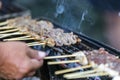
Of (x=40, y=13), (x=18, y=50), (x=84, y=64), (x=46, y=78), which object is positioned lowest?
(x=46, y=78)

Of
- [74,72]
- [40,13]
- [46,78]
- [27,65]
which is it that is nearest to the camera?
[27,65]

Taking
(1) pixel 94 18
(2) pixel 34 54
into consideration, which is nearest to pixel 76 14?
(1) pixel 94 18

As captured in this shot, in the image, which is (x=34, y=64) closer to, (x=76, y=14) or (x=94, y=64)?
(x=94, y=64)

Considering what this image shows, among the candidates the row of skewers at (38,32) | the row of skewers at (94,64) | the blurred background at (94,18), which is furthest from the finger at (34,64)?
the blurred background at (94,18)

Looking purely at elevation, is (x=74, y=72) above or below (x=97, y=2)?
below

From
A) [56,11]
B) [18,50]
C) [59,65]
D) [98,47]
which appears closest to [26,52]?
[18,50]

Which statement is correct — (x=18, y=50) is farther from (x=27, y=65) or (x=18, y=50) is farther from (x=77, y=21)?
(x=77, y=21)

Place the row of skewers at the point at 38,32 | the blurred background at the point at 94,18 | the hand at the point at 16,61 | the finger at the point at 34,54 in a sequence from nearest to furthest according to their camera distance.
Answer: the hand at the point at 16,61 → the finger at the point at 34,54 → the row of skewers at the point at 38,32 → the blurred background at the point at 94,18

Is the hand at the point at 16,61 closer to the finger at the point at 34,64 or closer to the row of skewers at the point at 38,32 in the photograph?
the finger at the point at 34,64

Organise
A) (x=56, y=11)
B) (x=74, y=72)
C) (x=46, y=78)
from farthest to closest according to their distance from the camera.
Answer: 1. (x=56, y=11)
2. (x=46, y=78)
3. (x=74, y=72)
